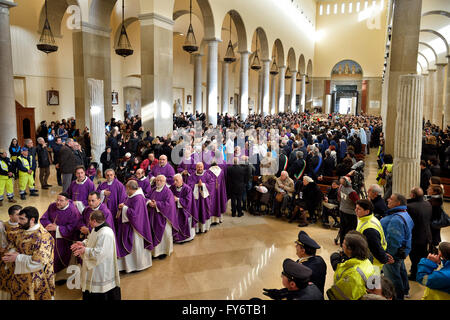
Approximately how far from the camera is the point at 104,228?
4.12m

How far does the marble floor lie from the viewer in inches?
201

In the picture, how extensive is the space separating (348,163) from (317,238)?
7.53ft

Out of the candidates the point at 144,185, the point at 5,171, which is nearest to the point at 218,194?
the point at 144,185

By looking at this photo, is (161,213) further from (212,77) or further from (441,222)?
(212,77)

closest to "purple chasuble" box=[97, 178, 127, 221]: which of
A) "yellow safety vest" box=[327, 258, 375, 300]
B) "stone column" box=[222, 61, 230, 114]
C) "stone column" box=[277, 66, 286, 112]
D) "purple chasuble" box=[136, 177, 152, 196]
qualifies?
"purple chasuble" box=[136, 177, 152, 196]

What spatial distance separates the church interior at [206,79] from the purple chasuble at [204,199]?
0.42 metres

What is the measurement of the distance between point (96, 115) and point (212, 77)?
359 inches

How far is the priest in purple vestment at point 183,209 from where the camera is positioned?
22.4 feet

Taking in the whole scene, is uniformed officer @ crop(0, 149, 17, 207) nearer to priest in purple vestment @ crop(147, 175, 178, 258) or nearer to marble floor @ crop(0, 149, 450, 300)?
marble floor @ crop(0, 149, 450, 300)

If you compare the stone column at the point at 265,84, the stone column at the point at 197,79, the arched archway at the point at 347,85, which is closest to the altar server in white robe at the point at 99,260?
the stone column at the point at 197,79

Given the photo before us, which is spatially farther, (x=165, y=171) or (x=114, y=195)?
(x=165, y=171)

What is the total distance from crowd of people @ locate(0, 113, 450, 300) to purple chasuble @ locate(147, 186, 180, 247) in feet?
0.06

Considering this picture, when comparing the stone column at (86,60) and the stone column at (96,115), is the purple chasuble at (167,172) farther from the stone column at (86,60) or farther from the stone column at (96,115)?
the stone column at (86,60)
